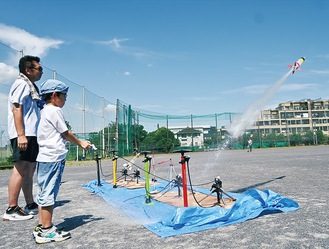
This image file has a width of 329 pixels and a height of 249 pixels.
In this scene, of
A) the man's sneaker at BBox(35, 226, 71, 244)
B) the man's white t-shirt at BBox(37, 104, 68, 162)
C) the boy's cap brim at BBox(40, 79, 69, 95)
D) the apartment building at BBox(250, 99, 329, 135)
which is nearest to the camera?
the man's sneaker at BBox(35, 226, 71, 244)

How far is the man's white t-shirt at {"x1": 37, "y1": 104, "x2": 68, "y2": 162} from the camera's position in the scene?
324 centimetres

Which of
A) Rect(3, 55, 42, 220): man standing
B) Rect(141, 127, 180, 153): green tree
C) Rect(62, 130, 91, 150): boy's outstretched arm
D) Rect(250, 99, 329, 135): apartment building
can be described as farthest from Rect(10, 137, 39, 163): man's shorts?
Rect(250, 99, 329, 135): apartment building

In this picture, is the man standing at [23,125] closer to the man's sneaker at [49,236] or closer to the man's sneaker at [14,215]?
the man's sneaker at [14,215]

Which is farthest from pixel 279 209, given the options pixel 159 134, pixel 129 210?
pixel 159 134

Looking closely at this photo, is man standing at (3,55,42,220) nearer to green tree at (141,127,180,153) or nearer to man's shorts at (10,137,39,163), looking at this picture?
man's shorts at (10,137,39,163)

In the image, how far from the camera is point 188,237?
121 inches

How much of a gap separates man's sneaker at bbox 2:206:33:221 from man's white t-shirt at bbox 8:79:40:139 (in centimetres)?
105

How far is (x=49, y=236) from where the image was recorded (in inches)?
122

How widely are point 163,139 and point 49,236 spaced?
3170 cm

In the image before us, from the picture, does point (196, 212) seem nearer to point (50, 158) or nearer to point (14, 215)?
point (50, 158)

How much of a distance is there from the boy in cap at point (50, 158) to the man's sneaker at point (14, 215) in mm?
1083

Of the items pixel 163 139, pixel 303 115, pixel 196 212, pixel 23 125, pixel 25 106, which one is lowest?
pixel 196 212

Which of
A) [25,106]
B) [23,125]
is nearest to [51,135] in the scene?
[23,125]

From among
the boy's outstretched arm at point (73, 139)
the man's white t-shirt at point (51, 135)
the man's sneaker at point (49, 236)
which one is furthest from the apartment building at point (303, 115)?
the man's sneaker at point (49, 236)
